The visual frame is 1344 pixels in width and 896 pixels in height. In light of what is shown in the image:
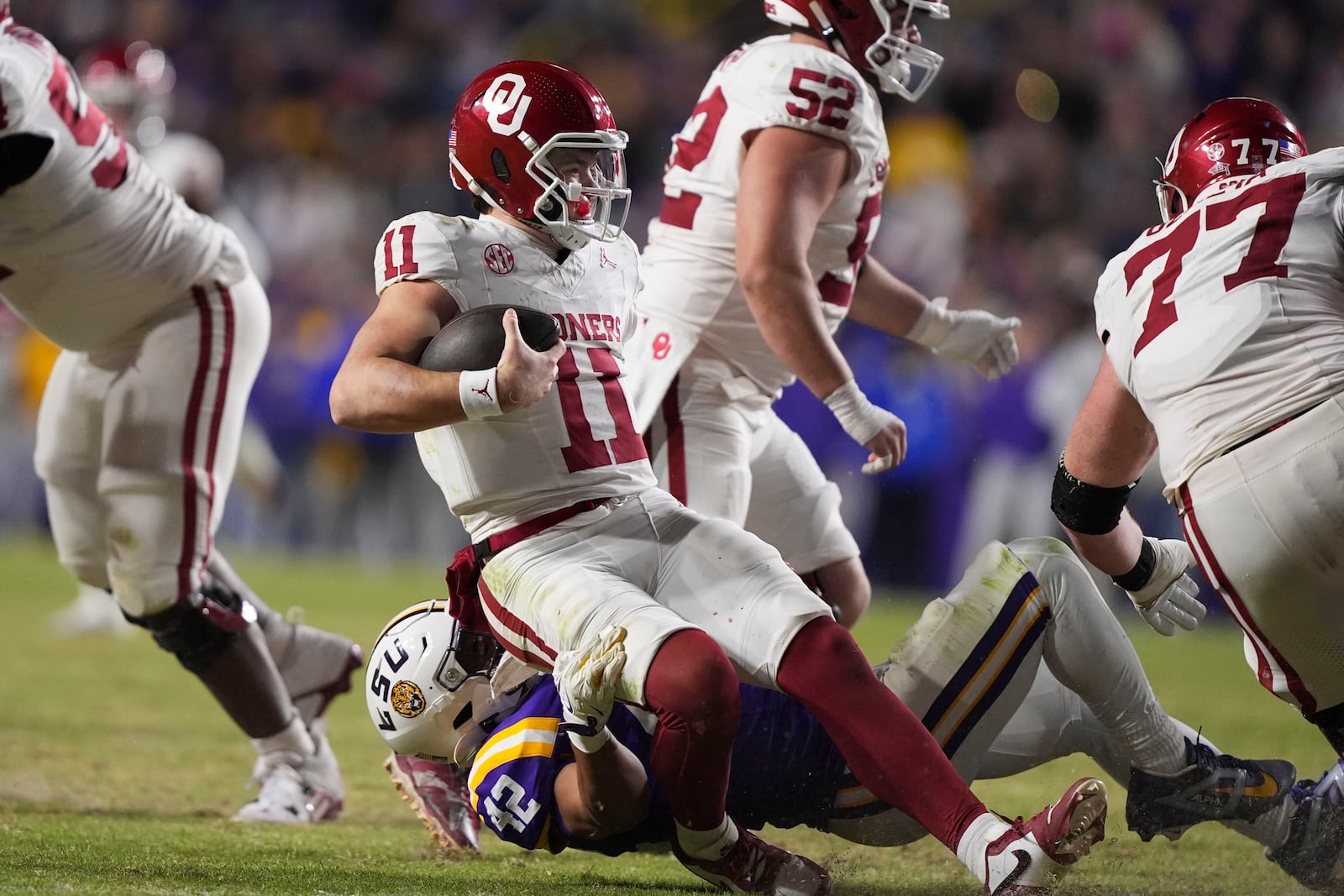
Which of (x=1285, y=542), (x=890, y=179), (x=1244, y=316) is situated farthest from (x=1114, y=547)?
(x=890, y=179)

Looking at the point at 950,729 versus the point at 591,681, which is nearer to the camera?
the point at 591,681

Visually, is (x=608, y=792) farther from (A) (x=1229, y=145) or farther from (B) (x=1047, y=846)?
(A) (x=1229, y=145)

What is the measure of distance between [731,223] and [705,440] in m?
0.55

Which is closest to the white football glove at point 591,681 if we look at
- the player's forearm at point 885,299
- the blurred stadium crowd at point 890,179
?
the player's forearm at point 885,299

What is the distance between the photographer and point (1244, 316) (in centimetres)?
277

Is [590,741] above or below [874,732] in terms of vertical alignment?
below

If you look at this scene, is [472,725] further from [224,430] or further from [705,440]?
[224,430]

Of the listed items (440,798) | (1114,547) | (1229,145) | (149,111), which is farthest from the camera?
(149,111)

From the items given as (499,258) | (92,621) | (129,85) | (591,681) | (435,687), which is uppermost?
(499,258)

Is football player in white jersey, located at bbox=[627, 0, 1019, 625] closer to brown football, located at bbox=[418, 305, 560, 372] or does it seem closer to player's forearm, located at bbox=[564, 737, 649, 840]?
brown football, located at bbox=[418, 305, 560, 372]

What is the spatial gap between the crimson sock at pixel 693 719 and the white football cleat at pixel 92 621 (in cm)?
552

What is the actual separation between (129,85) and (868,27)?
278 centimetres

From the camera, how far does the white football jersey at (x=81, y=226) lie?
379 centimetres

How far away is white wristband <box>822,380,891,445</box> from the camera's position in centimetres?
369
